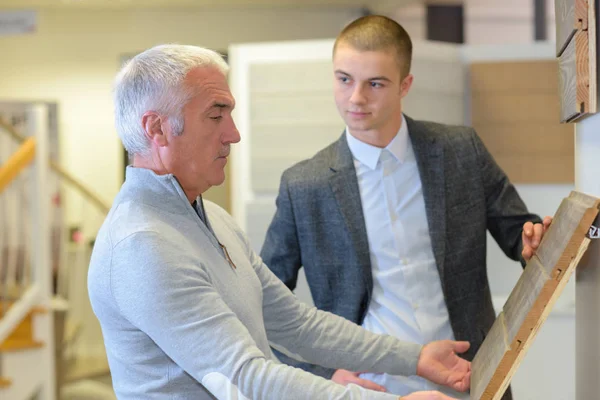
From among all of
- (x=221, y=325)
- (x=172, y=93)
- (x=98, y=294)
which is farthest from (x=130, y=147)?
(x=221, y=325)

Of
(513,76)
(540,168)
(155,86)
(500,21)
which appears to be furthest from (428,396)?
(500,21)

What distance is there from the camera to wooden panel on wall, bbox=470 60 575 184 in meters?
3.49

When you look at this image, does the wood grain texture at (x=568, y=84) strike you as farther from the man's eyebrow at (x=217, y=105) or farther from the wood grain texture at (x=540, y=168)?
the wood grain texture at (x=540, y=168)

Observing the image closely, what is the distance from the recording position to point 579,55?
1.23m

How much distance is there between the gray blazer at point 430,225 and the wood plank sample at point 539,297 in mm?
586

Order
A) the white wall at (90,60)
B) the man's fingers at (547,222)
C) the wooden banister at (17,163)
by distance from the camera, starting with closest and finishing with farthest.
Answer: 1. the man's fingers at (547,222)
2. the wooden banister at (17,163)
3. the white wall at (90,60)

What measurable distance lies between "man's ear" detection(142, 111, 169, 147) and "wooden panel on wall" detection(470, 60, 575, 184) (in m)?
2.39

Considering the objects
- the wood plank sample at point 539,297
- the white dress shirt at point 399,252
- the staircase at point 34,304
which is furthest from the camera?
the staircase at point 34,304

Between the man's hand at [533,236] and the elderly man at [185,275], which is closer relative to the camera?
the elderly man at [185,275]

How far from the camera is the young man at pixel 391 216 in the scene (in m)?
1.90

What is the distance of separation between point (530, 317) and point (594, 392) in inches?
11.1

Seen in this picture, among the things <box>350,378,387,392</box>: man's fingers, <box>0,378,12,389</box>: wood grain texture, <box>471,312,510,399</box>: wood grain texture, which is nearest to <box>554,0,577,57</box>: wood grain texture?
<box>471,312,510,399</box>: wood grain texture

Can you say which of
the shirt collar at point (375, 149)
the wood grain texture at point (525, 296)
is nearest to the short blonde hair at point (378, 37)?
the shirt collar at point (375, 149)

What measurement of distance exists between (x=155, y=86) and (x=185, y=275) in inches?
14.0
